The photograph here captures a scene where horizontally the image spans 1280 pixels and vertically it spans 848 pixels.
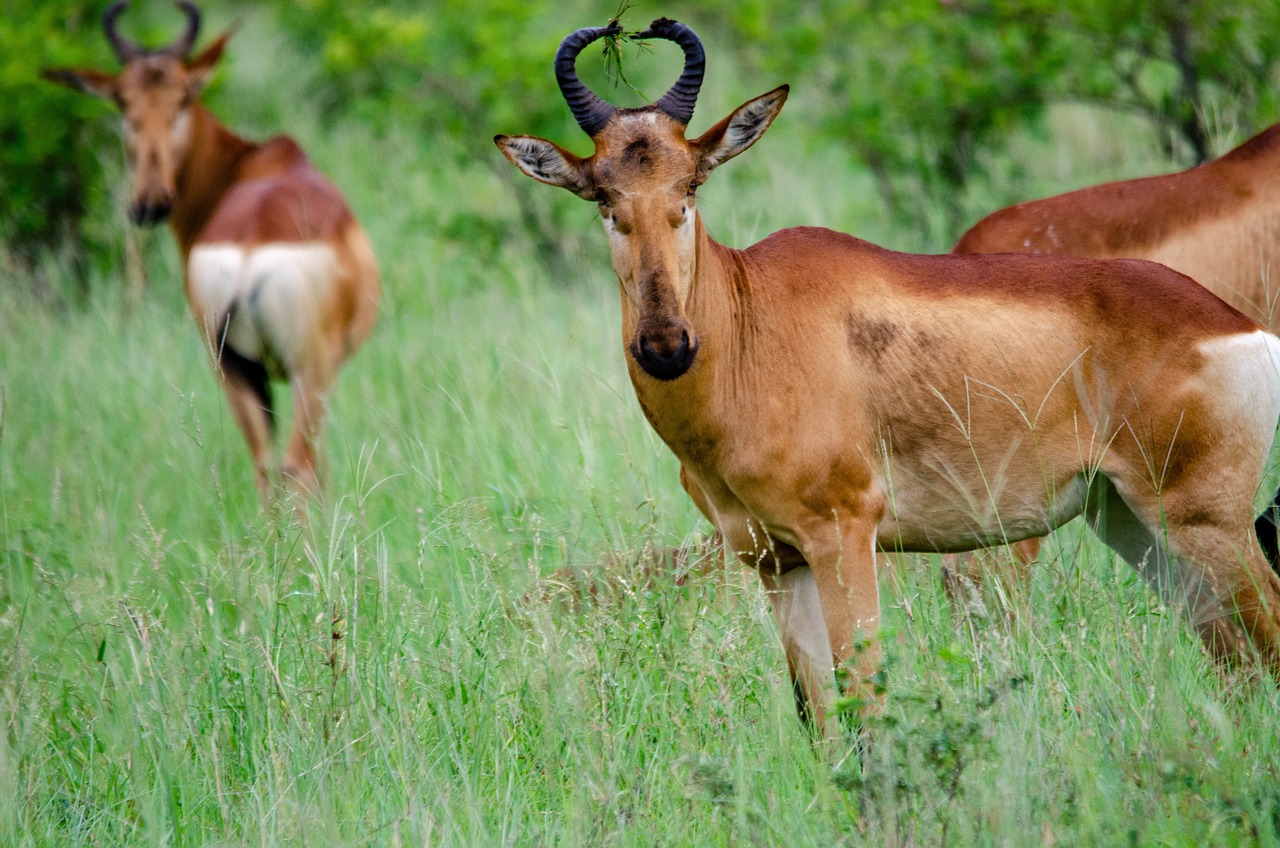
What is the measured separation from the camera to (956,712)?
3.81 m

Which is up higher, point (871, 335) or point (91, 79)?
point (91, 79)

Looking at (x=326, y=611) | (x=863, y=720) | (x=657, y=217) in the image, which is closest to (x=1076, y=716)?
(x=863, y=720)

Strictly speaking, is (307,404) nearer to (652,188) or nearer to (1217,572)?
(652,188)

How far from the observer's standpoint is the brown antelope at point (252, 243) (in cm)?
799

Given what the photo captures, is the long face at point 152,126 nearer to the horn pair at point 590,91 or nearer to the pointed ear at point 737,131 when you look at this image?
the horn pair at point 590,91

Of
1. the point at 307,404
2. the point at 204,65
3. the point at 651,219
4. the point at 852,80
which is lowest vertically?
the point at 307,404

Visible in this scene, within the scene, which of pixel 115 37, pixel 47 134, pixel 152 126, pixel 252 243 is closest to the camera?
pixel 252 243

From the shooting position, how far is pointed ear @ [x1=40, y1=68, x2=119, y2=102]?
895cm

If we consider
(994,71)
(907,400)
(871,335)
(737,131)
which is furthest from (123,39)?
(907,400)

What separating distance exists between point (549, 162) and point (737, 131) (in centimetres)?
64

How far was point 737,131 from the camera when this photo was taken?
4508 mm

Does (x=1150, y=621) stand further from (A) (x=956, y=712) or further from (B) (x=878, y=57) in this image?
(B) (x=878, y=57)

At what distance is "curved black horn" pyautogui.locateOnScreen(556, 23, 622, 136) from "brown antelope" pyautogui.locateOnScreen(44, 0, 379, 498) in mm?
3461

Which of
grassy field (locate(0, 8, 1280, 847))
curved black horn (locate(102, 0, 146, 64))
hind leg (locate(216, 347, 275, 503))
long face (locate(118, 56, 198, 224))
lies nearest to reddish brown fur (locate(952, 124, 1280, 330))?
grassy field (locate(0, 8, 1280, 847))
